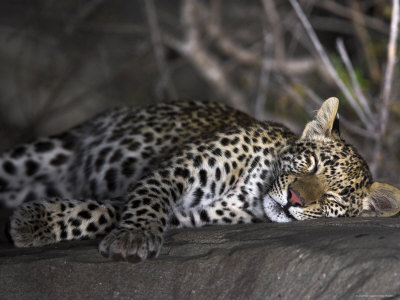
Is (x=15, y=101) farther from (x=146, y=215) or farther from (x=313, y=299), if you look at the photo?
(x=313, y=299)

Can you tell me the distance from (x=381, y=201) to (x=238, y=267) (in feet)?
5.91

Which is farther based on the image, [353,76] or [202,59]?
[202,59]

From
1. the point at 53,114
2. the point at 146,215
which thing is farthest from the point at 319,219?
the point at 53,114

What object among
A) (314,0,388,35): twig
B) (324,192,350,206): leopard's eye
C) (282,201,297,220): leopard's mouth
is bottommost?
(282,201,297,220): leopard's mouth

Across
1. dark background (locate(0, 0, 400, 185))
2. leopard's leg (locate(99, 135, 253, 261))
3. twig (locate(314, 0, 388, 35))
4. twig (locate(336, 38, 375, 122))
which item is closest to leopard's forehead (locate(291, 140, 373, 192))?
leopard's leg (locate(99, 135, 253, 261))

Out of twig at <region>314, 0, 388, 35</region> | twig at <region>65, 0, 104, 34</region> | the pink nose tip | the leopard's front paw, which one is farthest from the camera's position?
twig at <region>65, 0, 104, 34</region>

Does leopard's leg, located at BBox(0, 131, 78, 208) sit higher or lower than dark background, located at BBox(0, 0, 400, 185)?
lower

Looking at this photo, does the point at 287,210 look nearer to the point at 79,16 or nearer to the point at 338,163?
the point at 338,163

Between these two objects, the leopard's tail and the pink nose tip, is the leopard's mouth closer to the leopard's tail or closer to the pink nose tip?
the pink nose tip

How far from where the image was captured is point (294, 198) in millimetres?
4918

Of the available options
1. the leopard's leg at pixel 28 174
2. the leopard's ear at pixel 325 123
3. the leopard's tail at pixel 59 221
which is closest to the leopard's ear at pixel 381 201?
the leopard's ear at pixel 325 123

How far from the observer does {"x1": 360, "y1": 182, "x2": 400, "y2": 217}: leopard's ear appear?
16.8ft

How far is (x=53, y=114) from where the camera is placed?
11.7 m

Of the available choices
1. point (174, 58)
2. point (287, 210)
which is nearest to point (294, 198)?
point (287, 210)
